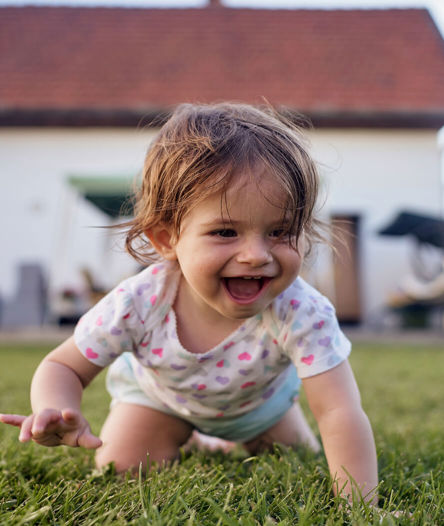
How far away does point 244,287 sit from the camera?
55.9 inches

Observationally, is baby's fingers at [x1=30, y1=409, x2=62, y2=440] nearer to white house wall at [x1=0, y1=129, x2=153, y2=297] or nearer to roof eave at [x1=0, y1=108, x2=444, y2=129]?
white house wall at [x1=0, y1=129, x2=153, y2=297]

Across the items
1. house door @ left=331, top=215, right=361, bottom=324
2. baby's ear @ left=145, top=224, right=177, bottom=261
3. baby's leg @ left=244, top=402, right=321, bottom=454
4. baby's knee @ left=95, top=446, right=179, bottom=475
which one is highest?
baby's ear @ left=145, top=224, right=177, bottom=261

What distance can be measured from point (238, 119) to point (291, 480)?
2.92 ft

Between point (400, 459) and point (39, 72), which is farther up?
point (39, 72)

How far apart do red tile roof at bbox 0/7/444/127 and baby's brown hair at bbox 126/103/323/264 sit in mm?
8653

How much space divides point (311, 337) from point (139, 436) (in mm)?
647

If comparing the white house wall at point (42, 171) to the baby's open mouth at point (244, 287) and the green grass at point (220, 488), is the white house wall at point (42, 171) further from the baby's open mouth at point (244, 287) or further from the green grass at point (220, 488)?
the baby's open mouth at point (244, 287)

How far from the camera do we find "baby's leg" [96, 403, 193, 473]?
1685 mm

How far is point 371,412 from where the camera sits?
2.67 metres

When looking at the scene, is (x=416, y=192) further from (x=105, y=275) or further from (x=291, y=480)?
(x=291, y=480)

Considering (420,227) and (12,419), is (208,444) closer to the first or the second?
(12,419)

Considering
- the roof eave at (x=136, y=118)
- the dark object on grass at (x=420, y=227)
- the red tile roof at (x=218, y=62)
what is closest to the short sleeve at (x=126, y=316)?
the dark object on grass at (x=420, y=227)

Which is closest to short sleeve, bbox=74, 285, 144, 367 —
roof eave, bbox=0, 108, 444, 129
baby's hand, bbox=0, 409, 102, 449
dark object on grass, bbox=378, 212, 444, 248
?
baby's hand, bbox=0, 409, 102, 449

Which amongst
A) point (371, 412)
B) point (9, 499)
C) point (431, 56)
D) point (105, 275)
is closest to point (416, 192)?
point (431, 56)
